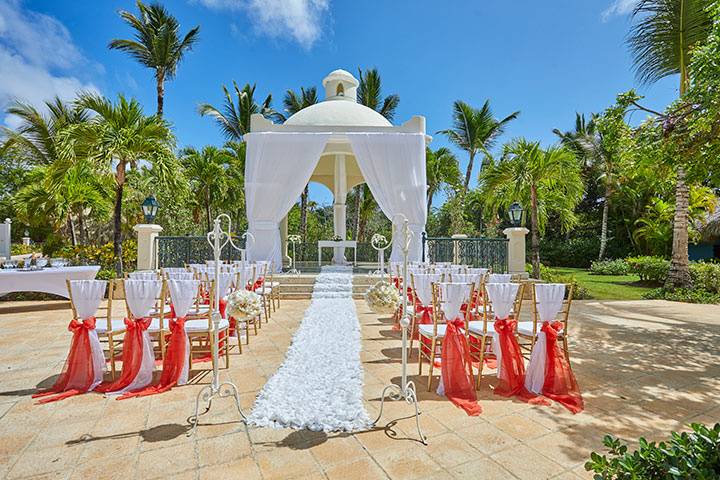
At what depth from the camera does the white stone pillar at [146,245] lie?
899cm

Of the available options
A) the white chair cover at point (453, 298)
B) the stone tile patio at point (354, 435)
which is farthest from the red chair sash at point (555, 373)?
the white chair cover at point (453, 298)

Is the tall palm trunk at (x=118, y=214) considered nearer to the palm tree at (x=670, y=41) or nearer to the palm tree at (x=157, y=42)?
the palm tree at (x=157, y=42)

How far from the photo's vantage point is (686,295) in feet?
29.7

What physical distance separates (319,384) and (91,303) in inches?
83.4

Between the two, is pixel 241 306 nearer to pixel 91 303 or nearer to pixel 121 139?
pixel 91 303

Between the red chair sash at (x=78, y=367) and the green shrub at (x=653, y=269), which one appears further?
the green shrub at (x=653, y=269)

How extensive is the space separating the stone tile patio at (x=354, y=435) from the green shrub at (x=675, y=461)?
714 mm

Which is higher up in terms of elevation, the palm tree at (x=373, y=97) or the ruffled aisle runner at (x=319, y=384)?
the palm tree at (x=373, y=97)

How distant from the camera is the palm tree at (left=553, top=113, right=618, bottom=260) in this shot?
60.6 feet

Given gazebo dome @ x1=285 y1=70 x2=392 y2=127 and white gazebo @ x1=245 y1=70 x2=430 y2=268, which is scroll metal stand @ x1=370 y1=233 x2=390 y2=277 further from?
gazebo dome @ x1=285 y1=70 x2=392 y2=127

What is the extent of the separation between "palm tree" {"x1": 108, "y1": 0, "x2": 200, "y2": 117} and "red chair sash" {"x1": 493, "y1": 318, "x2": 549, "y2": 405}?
1503 centimetres

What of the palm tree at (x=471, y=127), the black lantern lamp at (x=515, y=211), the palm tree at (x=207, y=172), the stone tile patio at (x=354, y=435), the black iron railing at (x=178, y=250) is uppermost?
the palm tree at (x=471, y=127)

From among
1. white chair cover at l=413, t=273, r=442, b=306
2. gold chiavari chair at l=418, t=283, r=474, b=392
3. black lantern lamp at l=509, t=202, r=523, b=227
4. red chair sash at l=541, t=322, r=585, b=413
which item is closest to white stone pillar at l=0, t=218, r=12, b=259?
white chair cover at l=413, t=273, r=442, b=306

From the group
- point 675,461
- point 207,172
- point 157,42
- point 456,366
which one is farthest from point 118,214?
point 675,461
